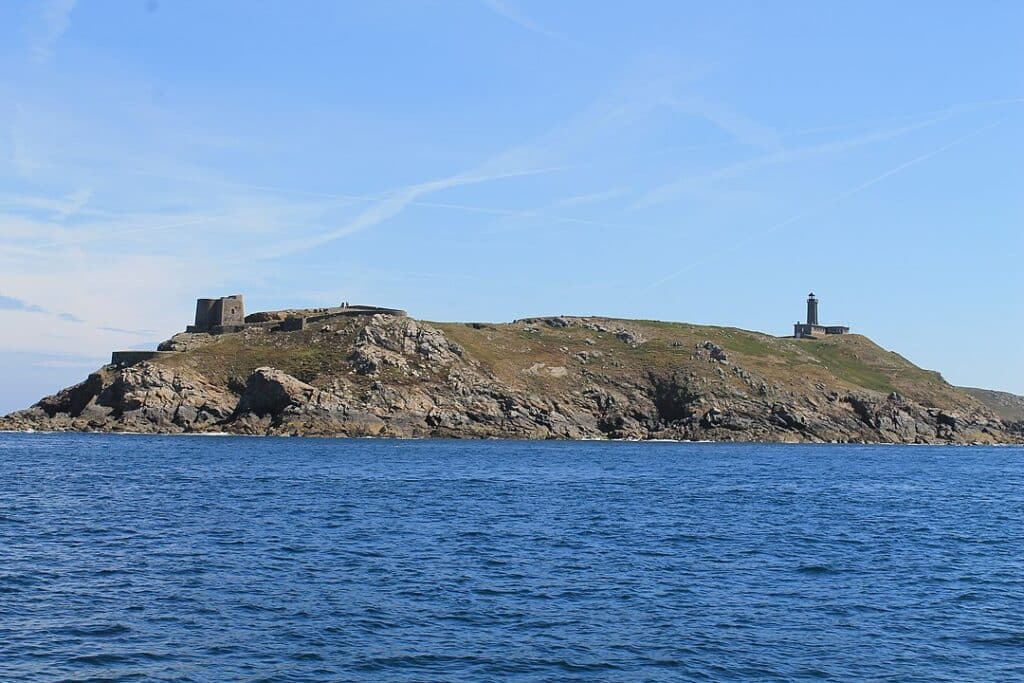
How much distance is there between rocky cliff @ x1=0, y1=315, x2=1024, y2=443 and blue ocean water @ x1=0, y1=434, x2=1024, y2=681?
69780 mm

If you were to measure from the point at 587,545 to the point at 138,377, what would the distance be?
380 ft

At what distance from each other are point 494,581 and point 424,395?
12245cm

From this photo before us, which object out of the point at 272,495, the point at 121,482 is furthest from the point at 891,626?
the point at 121,482

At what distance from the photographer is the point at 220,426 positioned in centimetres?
15038

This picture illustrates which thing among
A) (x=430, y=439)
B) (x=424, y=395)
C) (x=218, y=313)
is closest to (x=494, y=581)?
(x=430, y=439)

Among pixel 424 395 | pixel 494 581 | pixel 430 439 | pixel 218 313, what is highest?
pixel 218 313

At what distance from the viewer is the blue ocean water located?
2744 cm

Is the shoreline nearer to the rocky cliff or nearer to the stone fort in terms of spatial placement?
the rocky cliff

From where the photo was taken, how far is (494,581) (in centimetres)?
3819

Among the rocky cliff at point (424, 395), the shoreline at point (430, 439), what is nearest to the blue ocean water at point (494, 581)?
the shoreline at point (430, 439)

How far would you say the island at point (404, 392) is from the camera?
150m

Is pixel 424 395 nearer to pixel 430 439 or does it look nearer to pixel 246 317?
pixel 430 439

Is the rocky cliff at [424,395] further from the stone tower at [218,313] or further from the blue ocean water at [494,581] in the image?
the blue ocean water at [494,581]

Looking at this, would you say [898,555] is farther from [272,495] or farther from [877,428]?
[877,428]
